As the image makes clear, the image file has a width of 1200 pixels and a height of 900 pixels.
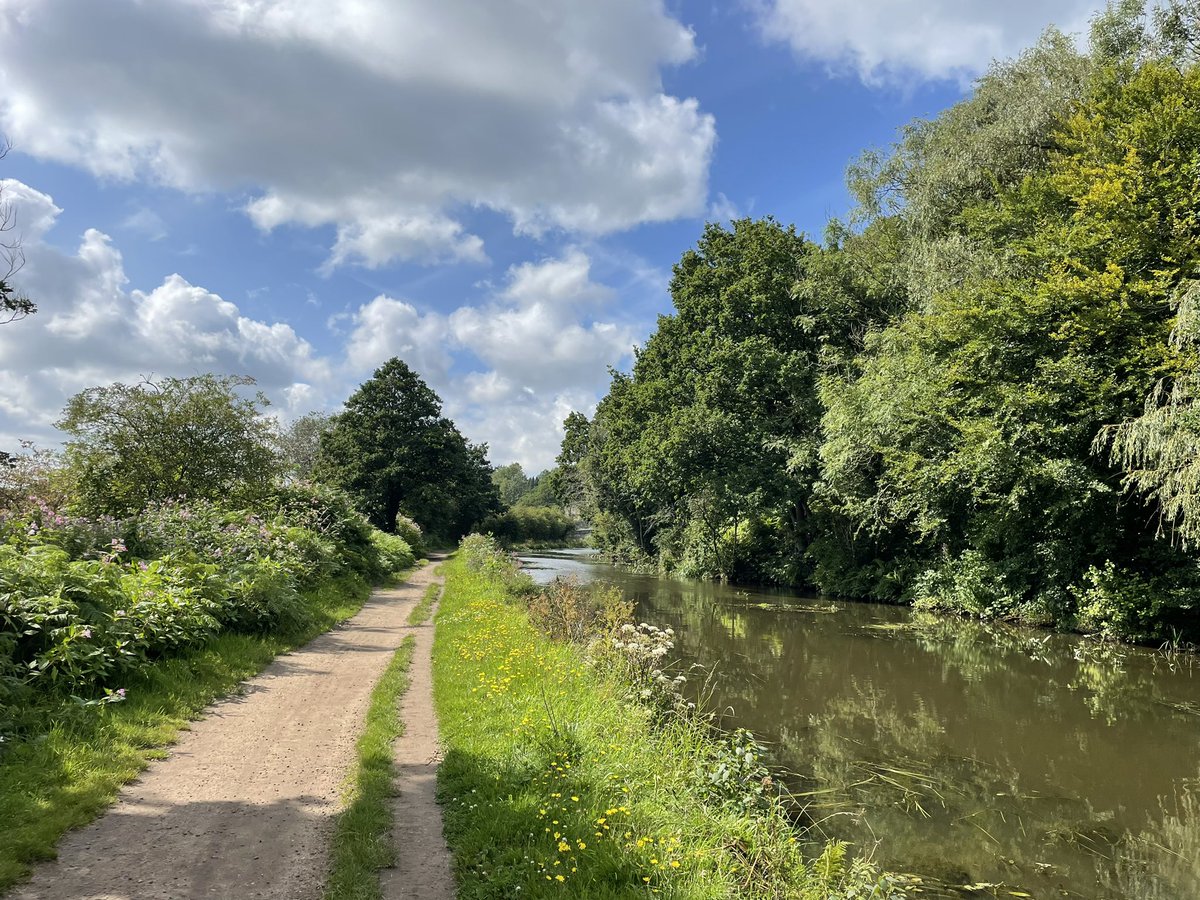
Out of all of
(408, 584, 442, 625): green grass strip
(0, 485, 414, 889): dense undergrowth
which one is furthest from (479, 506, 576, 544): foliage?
(0, 485, 414, 889): dense undergrowth

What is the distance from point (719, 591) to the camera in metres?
30.6

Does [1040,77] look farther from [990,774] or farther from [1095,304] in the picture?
[990,774]

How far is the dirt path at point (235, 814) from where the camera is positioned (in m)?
4.29

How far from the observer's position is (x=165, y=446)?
19.2 meters

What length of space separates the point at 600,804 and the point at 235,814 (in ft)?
9.80

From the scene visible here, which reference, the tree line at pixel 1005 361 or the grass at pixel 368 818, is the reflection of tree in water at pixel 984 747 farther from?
the grass at pixel 368 818

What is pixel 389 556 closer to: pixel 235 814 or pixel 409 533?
pixel 409 533

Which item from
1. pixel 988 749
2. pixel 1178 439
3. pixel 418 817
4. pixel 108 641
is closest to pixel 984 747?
pixel 988 749

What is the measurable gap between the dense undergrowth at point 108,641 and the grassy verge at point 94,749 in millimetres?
15

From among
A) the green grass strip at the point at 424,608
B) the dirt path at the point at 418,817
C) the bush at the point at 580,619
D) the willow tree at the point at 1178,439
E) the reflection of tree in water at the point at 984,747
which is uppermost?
the willow tree at the point at 1178,439

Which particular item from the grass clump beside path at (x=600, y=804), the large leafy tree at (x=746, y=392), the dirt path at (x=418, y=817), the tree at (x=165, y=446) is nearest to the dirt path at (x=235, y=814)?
the dirt path at (x=418, y=817)

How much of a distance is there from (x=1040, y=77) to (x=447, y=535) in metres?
54.7

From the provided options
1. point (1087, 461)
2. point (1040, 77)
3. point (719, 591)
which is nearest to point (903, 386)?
point (1087, 461)

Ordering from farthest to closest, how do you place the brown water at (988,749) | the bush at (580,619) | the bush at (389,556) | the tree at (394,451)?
1. the tree at (394,451)
2. the bush at (389,556)
3. the bush at (580,619)
4. the brown water at (988,749)
